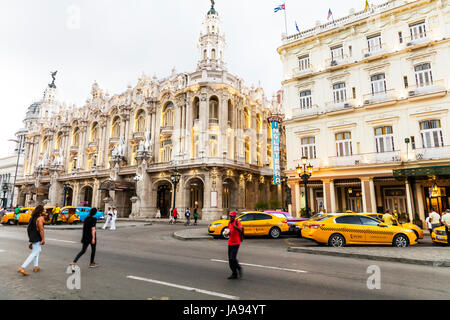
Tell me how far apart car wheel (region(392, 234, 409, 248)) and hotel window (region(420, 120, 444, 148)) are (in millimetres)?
10956

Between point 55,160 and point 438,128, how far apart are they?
5570 cm

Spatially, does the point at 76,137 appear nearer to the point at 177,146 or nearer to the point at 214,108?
the point at 177,146

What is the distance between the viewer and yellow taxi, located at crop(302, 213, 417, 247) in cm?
1155

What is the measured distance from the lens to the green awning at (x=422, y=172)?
17.1 m

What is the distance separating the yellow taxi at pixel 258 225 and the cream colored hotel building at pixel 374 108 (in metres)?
7.85

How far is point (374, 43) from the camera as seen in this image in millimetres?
22453

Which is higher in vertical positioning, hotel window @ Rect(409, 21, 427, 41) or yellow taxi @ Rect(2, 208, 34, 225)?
hotel window @ Rect(409, 21, 427, 41)

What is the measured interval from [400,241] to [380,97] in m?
13.6

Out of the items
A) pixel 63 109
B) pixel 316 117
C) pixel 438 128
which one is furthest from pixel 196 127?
pixel 63 109

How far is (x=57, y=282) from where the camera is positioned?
19.4 ft

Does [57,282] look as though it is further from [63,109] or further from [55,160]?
[63,109]

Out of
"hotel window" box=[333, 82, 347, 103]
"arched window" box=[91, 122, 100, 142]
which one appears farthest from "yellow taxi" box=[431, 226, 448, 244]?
"arched window" box=[91, 122, 100, 142]

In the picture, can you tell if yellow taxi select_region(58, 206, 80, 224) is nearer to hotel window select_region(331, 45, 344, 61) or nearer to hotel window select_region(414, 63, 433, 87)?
hotel window select_region(331, 45, 344, 61)

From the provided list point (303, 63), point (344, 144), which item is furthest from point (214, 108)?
point (344, 144)
